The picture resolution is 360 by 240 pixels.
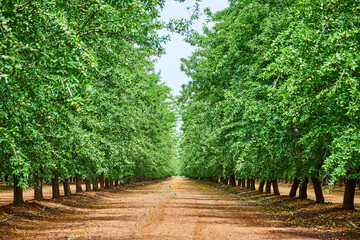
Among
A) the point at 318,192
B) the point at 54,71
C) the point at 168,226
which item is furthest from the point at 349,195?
the point at 54,71

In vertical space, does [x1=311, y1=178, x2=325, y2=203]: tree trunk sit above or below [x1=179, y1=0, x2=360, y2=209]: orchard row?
below

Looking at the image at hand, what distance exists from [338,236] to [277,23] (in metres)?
9.36

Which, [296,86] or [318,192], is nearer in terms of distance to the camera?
[296,86]

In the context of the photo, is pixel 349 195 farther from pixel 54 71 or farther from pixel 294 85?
pixel 54 71

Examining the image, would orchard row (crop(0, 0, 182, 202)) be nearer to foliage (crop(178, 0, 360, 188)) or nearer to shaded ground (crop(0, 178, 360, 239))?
shaded ground (crop(0, 178, 360, 239))

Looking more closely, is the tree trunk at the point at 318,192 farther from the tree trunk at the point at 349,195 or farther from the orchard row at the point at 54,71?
the orchard row at the point at 54,71

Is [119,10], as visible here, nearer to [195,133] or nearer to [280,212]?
[280,212]

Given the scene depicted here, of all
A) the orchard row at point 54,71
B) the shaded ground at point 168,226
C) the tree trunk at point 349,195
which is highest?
the orchard row at point 54,71

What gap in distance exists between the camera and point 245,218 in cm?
1459

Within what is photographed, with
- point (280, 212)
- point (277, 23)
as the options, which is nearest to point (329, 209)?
point (280, 212)

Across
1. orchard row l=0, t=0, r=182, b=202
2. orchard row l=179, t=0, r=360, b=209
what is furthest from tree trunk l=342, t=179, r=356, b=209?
orchard row l=0, t=0, r=182, b=202

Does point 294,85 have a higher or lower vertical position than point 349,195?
higher

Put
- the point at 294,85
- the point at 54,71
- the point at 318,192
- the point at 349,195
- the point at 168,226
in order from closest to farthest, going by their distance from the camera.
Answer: the point at 294,85 → the point at 54,71 → the point at 168,226 → the point at 349,195 → the point at 318,192

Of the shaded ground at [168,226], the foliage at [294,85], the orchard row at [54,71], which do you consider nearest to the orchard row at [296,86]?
the foliage at [294,85]
